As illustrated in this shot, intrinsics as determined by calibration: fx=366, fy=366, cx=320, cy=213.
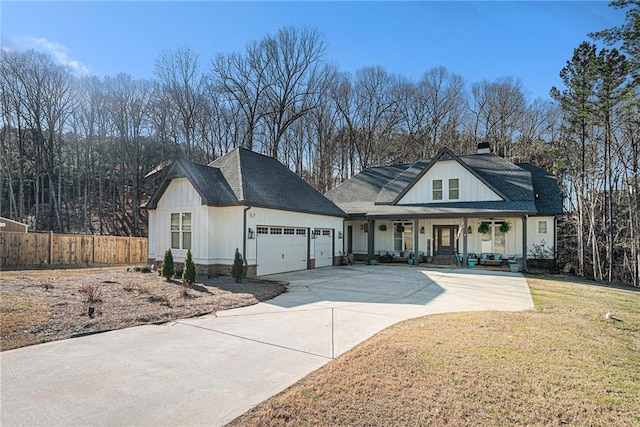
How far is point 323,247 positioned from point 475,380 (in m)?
14.8

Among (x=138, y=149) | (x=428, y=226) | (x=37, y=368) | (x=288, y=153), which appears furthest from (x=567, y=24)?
(x=138, y=149)

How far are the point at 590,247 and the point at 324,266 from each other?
14.7 meters

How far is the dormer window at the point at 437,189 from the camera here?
2053cm

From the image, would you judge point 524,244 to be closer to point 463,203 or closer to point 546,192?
point 463,203

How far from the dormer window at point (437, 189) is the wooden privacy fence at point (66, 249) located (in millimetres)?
17330

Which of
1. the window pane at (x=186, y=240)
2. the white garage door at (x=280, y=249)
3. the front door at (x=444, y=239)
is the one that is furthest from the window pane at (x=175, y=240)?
the front door at (x=444, y=239)

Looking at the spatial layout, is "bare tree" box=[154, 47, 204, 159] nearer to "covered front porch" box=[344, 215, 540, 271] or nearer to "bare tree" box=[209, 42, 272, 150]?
"bare tree" box=[209, 42, 272, 150]

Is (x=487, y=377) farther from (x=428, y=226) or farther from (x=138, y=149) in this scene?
(x=138, y=149)

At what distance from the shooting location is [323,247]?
1894 centimetres

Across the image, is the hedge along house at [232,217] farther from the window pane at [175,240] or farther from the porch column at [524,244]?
the porch column at [524,244]

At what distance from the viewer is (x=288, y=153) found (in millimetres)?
32906

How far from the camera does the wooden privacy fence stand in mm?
16828

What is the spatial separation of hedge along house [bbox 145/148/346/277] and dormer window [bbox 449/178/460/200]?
7.95 m

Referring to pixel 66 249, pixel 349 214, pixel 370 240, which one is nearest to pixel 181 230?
pixel 66 249
